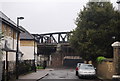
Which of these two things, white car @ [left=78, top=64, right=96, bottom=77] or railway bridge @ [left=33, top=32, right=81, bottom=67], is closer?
white car @ [left=78, top=64, right=96, bottom=77]

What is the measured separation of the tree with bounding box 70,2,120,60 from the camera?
29.8 meters

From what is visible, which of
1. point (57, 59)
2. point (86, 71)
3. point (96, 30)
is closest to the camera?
point (86, 71)

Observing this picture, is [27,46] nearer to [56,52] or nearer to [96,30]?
[56,52]

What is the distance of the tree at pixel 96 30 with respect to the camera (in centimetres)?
2981

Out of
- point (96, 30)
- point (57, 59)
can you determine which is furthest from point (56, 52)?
point (96, 30)

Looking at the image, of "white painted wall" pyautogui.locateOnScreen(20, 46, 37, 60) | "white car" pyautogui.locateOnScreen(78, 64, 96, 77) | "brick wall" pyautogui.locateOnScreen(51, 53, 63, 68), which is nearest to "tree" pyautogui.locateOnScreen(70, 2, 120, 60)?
"white car" pyautogui.locateOnScreen(78, 64, 96, 77)

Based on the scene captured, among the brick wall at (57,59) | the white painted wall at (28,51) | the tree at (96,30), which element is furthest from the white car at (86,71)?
the brick wall at (57,59)

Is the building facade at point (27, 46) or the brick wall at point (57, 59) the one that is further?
the brick wall at point (57, 59)

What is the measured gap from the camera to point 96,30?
30.6 metres

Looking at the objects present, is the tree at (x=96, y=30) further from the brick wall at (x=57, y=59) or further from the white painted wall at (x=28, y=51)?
the brick wall at (x=57, y=59)

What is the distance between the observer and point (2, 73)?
19625 mm

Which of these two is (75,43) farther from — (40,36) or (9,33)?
(40,36)

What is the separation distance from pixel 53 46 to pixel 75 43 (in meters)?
38.3

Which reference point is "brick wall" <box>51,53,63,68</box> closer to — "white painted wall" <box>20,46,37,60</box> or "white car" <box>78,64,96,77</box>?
"white painted wall" <box>20,46,37,60</box>
